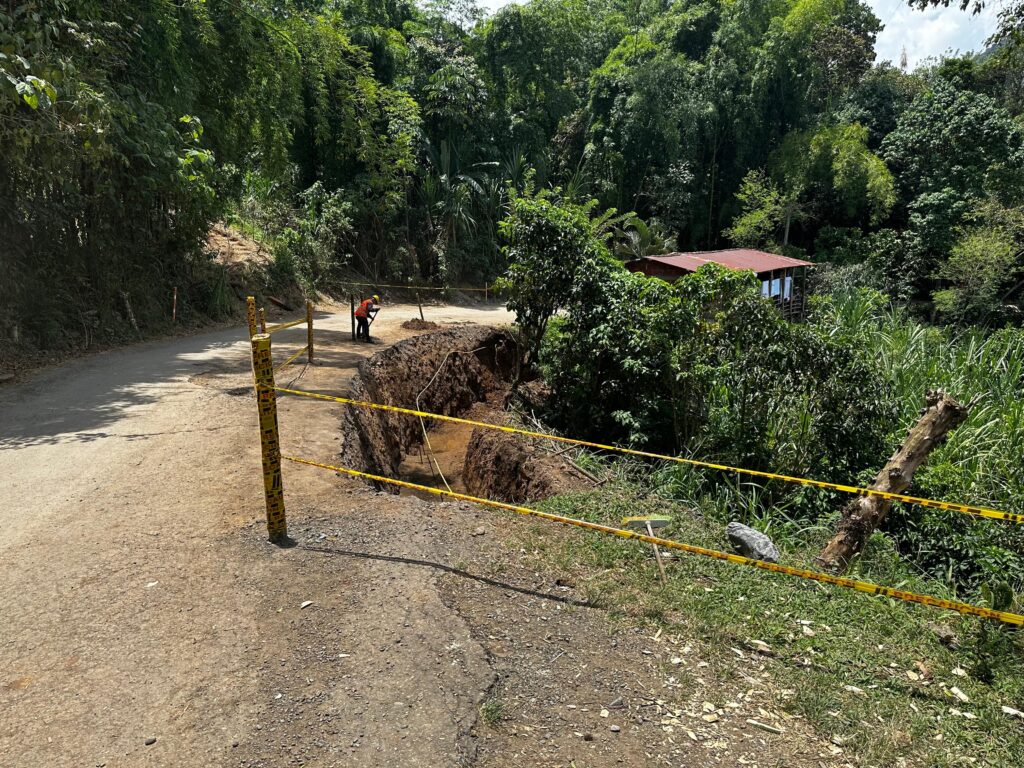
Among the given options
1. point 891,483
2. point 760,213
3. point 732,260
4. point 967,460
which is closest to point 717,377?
point 891,483

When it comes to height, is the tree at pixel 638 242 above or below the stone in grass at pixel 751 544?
above

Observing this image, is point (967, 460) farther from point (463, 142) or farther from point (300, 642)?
point (463, 142)

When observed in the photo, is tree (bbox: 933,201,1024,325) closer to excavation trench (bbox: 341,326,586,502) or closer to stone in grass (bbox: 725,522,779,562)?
excavation trench (bbox: 341,326,586,502)

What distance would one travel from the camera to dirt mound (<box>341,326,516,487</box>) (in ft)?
29.1

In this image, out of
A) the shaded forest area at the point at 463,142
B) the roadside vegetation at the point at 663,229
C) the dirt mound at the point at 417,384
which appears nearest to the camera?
the roadside vegetation at the point at 663,229

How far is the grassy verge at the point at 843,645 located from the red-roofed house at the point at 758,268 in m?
11.8

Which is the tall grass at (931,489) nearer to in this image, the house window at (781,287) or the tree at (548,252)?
the tree at (548,252)

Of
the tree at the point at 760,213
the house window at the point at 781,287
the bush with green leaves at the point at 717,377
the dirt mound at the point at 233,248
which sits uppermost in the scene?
the tree at the point at 760,213

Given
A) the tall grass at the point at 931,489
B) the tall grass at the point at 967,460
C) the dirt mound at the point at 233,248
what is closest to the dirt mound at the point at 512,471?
the tall grass at the point at 931,489

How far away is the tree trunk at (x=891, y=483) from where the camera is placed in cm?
581

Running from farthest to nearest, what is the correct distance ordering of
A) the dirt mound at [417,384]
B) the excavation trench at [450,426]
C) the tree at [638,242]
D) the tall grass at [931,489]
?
1. the tree at [638,242]
2. the dirt mound at [417,384]
3. the excavation trench at [450,426]
4. the tall grass at [931,489]

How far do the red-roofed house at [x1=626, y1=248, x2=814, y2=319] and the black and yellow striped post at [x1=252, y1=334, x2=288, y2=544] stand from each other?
13.0m

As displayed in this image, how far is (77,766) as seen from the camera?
282cm

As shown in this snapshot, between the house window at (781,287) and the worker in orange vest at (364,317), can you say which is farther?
the house window at (781,287)
